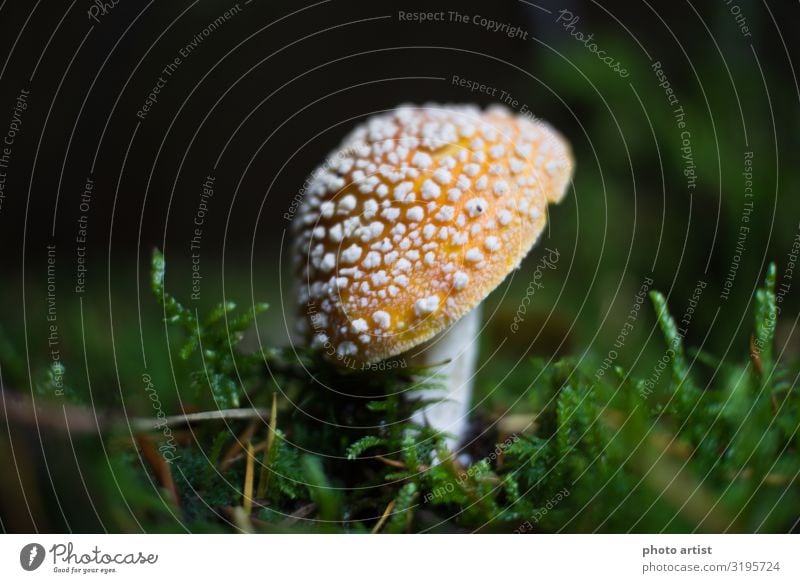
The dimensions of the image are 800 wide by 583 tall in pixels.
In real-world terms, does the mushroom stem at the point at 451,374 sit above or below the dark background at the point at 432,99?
below

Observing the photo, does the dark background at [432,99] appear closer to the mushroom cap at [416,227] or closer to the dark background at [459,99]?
the dark background at [459,99]

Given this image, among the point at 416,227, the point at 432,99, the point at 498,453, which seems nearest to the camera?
the point at 416,227

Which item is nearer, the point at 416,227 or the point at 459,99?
the point at 416,227

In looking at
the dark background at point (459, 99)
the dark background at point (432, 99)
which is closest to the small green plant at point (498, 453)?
the dark background at point (432, 99)

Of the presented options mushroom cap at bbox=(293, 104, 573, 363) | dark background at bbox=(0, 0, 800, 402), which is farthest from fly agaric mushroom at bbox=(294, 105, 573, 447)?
dark background at bbox=(0, 0, 800, 402)

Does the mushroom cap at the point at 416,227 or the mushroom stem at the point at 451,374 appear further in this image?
the mushroom stem at the point at 451,374

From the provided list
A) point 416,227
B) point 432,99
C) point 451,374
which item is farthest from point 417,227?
point 432,99

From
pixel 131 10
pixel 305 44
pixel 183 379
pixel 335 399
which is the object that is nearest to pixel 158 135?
pixel 305 44

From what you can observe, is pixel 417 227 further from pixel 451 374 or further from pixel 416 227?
pixel 451 374
